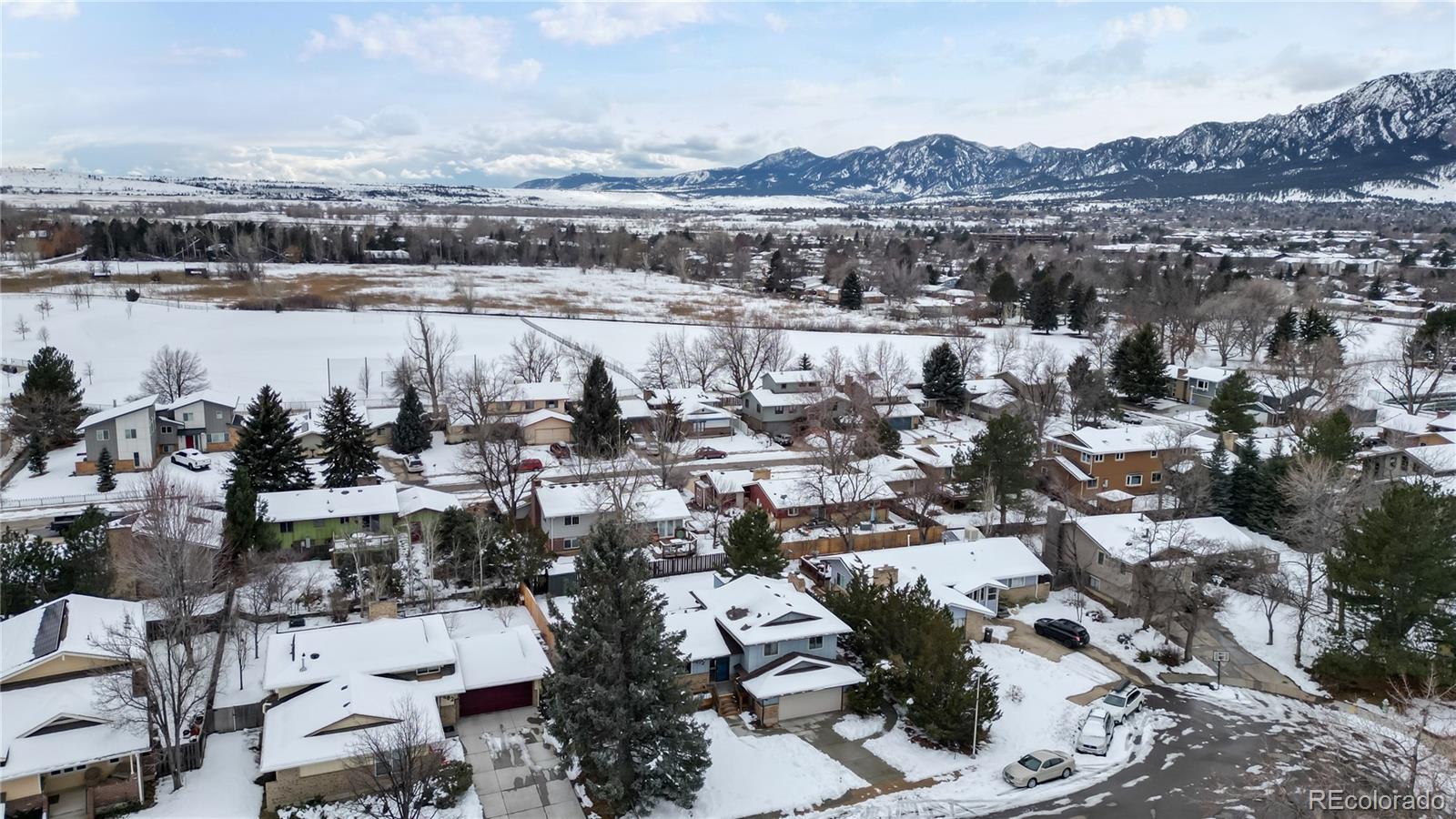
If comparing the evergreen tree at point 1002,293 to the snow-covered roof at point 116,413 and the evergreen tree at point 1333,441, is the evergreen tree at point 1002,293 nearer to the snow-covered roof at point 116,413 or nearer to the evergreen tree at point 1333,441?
the evergreen tree at point 1333,441

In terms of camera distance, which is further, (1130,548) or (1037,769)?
(1130,548)

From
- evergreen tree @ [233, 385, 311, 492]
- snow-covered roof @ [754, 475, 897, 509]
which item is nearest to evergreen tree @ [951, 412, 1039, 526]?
snow-covered roof @ [754, 475, 897, 509]

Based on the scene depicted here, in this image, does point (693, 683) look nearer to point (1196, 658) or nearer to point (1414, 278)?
point (1196, 658)

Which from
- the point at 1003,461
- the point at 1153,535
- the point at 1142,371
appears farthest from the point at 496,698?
the point at 1142,371

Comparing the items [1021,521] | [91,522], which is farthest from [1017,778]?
[91,522]

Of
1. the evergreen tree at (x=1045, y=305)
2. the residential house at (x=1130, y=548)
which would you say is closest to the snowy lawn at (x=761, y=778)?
the residential house at (x=1130, y=548)

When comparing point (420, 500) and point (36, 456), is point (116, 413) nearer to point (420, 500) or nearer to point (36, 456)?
point (36, 456)

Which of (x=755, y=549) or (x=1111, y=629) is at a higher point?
(x=755, y=549)
